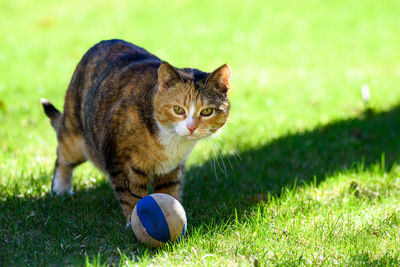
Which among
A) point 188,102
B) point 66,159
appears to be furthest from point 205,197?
point 66,159

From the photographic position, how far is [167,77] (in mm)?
3412

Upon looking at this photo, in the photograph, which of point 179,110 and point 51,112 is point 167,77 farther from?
point 51,112

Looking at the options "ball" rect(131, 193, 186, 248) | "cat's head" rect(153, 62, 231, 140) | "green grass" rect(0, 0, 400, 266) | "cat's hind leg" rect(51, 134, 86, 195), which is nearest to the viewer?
"ball" rect(131, 193, 186, 248)

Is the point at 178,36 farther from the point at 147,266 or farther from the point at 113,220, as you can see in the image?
the point at 147,266

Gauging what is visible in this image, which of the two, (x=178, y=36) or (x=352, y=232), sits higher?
(x=178, y=36)

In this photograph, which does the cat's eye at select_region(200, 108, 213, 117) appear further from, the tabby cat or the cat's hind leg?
the cat's hind leg

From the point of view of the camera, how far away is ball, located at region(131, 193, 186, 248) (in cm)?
305

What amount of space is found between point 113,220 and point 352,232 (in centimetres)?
176

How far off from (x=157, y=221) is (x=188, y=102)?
867 millimetres

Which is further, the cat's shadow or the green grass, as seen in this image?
the cat's shadow

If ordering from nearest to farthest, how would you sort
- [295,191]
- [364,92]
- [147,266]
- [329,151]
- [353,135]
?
[147,266]
[295,191]
[329,151]
[353,135]
[364,92]

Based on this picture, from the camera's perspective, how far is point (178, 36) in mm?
10695

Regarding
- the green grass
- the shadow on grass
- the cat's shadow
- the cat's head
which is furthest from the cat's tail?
the cat's head

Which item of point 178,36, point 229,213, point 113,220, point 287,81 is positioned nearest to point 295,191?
point 229,213
